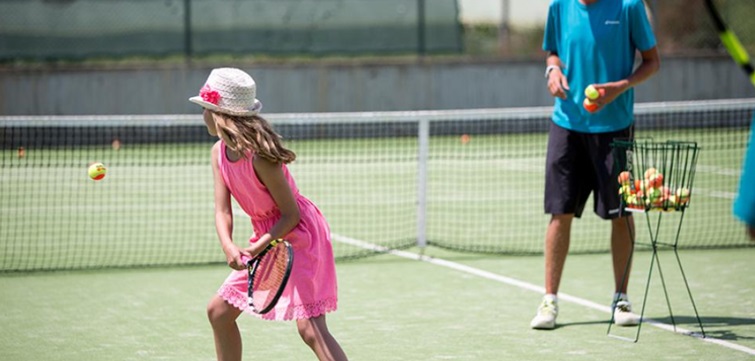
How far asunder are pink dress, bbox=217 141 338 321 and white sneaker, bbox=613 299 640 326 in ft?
7.47

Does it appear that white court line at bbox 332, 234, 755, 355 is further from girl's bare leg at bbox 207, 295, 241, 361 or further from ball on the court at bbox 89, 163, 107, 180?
ball on the court at bbox 89, 163, 107, 180

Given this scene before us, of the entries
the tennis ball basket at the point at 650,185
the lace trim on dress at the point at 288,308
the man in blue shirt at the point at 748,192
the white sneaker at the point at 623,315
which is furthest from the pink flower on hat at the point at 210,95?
the white sneaker at the point at 623,315

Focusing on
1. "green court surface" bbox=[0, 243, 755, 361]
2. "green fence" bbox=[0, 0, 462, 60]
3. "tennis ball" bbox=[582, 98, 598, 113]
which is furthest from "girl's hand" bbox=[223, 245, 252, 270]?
"green fence" bbox=[0, 0, 462, 60]

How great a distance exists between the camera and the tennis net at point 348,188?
885 centimetres

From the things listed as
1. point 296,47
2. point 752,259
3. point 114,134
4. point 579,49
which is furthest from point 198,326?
point 296,47

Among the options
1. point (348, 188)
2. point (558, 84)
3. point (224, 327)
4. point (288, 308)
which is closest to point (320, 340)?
point (288, 308)

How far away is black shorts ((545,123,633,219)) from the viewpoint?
618cm

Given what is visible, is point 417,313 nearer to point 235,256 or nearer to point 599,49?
point 599,49

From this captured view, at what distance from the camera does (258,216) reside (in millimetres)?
4426

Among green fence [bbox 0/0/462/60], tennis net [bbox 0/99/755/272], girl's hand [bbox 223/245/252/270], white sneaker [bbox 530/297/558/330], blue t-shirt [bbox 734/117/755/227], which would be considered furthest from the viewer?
green fence [bbox 0/0/462/60]

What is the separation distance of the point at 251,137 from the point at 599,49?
2.58m

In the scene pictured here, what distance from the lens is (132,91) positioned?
18.2 m

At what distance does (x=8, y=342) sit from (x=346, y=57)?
1430 cm

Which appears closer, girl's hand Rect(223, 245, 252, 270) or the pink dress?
girl's hand Rect(223, 245, 252, 270)
